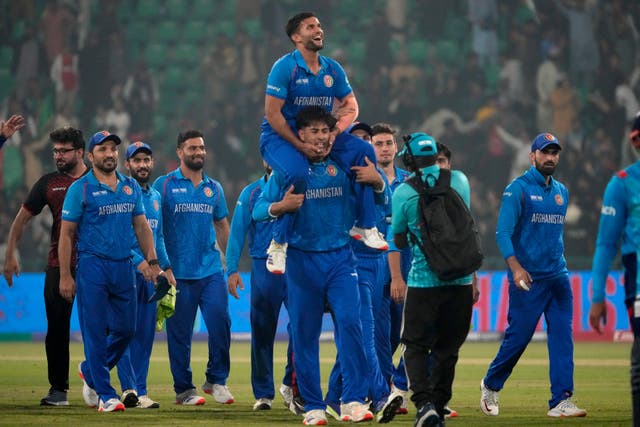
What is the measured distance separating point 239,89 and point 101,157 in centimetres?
1910

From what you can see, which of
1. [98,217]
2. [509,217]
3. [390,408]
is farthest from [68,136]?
[390,408]

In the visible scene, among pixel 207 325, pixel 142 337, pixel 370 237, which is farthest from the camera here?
pixel 207 325

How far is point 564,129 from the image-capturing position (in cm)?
2886

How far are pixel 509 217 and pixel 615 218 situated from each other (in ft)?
12.9

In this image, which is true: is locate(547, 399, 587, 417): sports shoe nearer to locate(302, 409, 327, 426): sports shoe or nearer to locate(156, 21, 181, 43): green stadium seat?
locate(302, 409, 327, 426): sports shoe

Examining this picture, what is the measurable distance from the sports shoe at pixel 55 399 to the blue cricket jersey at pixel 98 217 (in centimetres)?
159

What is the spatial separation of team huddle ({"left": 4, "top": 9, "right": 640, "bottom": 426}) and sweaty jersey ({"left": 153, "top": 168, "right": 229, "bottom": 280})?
2 cm

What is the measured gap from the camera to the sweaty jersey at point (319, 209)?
32.2 ft

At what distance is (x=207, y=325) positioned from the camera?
41.7 ft

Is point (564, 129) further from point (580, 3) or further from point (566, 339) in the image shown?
point (566, 339)

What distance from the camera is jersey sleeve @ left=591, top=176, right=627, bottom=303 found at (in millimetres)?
7453

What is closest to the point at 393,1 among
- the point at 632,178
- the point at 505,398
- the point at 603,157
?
the point at 603,157

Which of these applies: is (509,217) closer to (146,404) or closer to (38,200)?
(146,404)

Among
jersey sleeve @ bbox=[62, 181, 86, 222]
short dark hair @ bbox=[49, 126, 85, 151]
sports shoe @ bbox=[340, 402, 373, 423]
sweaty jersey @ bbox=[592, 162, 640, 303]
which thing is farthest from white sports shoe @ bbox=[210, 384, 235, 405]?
sweaty jersey @ bbox=[592, 162, 640, 303]
